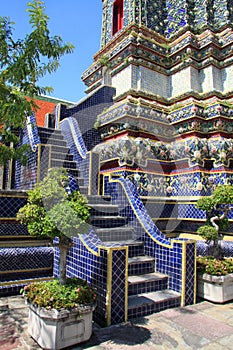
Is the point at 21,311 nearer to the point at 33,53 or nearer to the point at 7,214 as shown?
the point at 7,214

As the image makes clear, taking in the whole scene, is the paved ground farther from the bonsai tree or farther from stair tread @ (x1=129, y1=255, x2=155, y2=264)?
the bonsai tree

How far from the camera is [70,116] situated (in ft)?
36.7

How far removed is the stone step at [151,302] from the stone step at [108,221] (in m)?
1.87

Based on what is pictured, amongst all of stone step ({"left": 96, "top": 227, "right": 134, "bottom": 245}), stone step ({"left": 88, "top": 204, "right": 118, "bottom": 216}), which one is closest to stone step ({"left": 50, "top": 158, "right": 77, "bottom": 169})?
stone step ({"left": 88, "top": 204, "right": 118, "bottom": 216})

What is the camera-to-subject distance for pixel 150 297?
4.84m

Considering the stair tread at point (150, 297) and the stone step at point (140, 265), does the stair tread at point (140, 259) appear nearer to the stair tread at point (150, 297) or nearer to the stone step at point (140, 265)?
the stone step at point (140, 265)

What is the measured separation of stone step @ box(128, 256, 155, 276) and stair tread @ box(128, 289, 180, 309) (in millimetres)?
451

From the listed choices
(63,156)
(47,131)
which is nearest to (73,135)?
(63,156)

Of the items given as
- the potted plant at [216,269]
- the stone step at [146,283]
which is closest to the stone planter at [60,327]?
the stone step at [146,283]

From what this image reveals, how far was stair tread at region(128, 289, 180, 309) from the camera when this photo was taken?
455 cm

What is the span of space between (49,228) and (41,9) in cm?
339

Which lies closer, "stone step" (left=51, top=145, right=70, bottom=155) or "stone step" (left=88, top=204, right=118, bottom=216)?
"stone step" (left=88, top=204, right=118, bottom=216)

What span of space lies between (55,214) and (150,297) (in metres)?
2.26

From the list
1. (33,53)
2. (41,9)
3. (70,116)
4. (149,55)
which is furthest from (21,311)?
(149,55)
